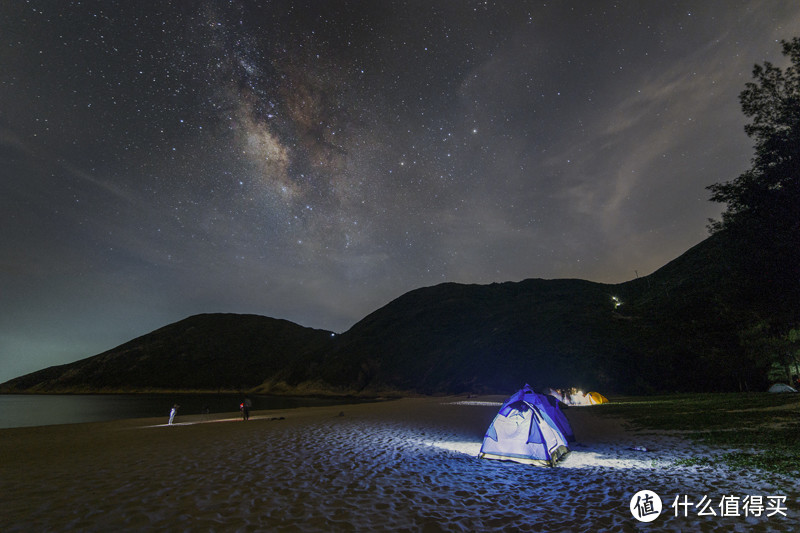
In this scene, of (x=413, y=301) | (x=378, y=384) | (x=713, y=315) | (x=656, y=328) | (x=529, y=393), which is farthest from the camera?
(x=413, y=301)

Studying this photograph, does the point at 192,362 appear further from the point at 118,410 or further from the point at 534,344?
the point at 534,344

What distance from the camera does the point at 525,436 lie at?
11859mm

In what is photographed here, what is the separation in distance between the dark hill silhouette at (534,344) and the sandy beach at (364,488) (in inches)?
570

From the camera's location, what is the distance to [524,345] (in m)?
74.1

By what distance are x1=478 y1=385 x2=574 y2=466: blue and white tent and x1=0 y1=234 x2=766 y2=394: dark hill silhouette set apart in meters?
14.1

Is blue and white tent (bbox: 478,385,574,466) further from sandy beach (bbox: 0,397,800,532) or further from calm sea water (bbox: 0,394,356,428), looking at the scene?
calm sea water (bbox: 0,394,356,428)

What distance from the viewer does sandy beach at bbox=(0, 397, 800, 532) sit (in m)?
6.50

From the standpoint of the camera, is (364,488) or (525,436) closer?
(364,488)

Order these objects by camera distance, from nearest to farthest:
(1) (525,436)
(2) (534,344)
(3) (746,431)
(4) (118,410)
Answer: (1) (525,436) → (3) (746,431) → (4) (118,410) → (2) (534,344)

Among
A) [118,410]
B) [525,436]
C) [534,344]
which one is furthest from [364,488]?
[118,410]

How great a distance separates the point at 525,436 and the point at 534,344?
217ft

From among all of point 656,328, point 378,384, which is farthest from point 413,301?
point 656,328

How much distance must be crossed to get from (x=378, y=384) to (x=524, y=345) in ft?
126

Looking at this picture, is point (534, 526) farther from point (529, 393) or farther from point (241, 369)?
point (241, 369)
